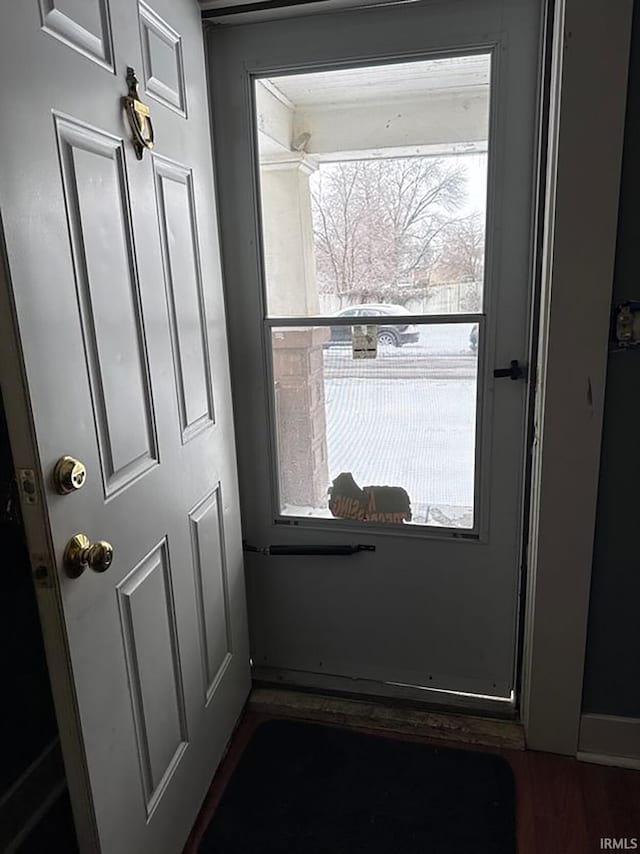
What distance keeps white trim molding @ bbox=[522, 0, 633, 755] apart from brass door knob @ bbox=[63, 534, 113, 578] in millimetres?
1041

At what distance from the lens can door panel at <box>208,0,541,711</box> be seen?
1.51m

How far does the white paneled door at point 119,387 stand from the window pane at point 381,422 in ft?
0.78

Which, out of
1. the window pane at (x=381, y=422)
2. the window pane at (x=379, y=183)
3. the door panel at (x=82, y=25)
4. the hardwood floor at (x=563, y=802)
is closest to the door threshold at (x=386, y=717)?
the hardwood floor at (x=563, y=802)

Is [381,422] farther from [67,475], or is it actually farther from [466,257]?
[67,475]

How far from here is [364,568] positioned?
187cm

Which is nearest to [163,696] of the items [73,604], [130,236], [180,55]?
[73,604]

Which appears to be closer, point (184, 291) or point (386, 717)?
→ point (184, 291)

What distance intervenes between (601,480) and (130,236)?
122cm

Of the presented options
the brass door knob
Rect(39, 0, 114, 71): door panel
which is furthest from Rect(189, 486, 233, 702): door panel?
Rect(39, 0, 114, 71): door panel

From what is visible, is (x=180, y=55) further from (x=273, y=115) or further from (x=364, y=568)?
(x=364, y=568)

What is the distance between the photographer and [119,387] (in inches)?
45.0

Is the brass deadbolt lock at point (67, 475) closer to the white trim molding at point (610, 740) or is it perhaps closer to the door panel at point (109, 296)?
the door panel at point (109, 296)

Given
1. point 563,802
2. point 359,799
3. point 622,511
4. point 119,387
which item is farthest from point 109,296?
point 563,802

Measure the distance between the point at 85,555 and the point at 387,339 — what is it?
0.99 meters
